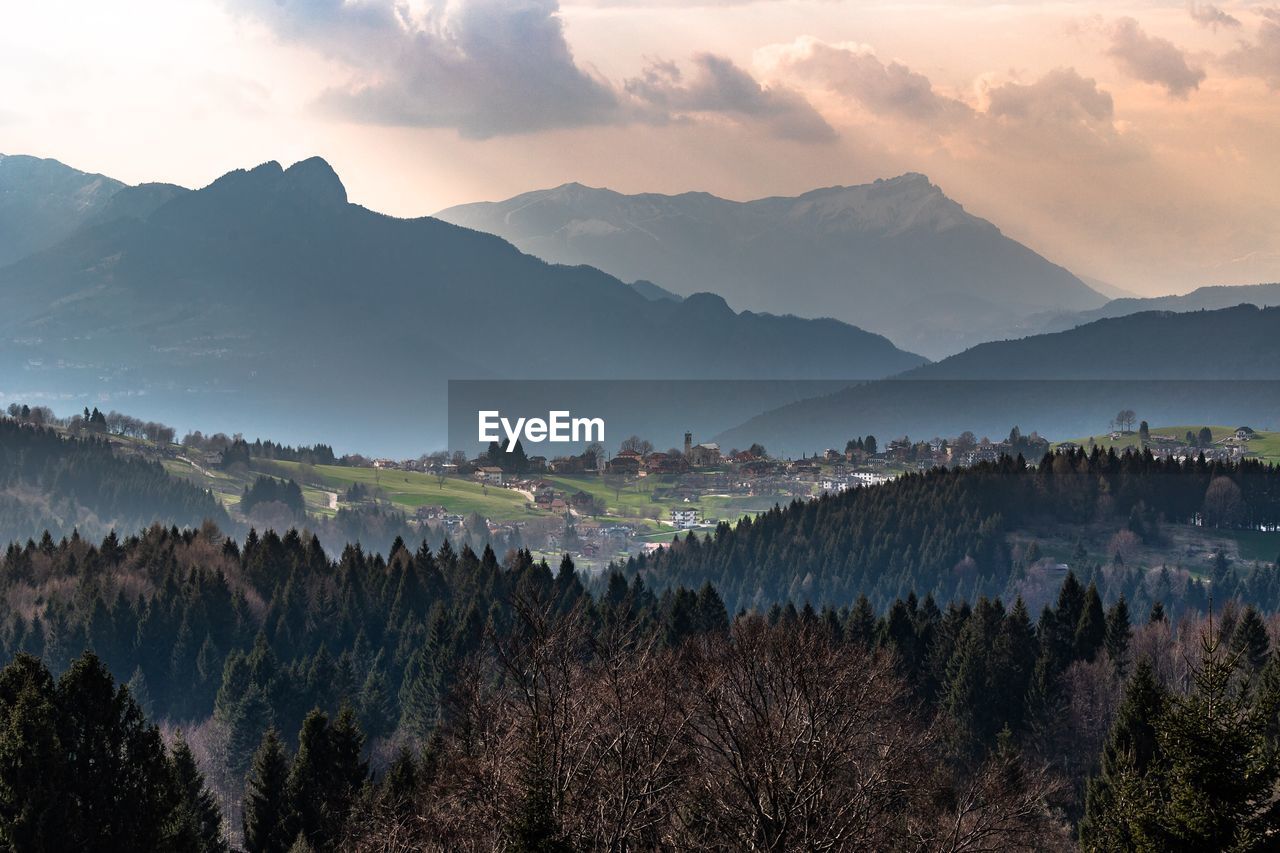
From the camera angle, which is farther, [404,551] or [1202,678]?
[404,551]

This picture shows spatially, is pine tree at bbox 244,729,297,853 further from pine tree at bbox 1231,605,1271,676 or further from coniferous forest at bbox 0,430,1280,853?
pine tree at bbox 1231,605,1271,676

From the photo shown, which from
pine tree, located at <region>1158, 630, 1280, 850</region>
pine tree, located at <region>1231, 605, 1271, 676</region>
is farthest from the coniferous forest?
pine tree, located at <region>1231, 605, 1271, 676</region>

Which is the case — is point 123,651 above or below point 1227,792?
below

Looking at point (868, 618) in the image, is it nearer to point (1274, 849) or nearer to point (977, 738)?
point (977, 738)

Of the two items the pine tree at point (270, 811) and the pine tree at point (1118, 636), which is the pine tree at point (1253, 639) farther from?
the pine tree at point (270, 811)

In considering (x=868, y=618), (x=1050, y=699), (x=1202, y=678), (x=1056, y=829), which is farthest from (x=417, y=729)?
(x=1202, y=678)

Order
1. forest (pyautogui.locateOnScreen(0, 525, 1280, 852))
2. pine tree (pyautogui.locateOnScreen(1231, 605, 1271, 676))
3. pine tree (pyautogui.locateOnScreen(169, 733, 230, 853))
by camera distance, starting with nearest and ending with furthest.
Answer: forest (pyautogui.locateOnScreen(0, 525, 1280, 852)) < pine tree (pyautogui.locateOnScreen(169, 733, 230, 853)) < pine tree (pyautogui.locateOnScreen(1231, 605, 1271, 676))

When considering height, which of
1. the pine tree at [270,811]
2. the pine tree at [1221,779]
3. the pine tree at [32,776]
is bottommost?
the pine tree at [270,811]

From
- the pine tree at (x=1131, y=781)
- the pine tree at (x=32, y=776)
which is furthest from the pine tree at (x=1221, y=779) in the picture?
the pine tree at (x=32, y=776)

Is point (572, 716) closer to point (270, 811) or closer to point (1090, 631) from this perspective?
point (270, 811)
